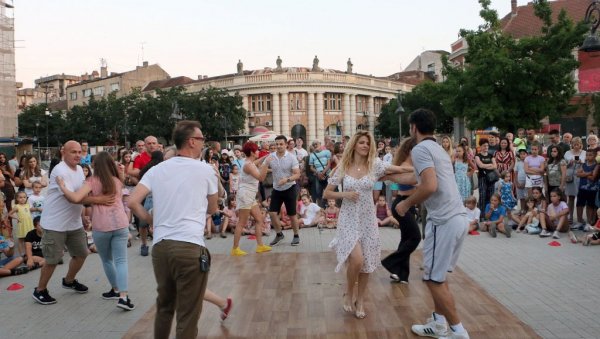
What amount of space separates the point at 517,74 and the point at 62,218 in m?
27.8

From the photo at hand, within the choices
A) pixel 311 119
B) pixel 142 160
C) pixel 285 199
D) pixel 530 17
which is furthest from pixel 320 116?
pixel 285 199

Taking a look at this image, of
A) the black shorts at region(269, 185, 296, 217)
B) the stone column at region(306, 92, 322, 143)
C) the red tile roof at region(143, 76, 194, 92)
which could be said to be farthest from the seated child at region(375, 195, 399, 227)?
the red tile roof at region(143, 76, 194, 92)

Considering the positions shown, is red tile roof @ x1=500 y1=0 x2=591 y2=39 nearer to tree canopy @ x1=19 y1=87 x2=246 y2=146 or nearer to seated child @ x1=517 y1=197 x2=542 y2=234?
tree canopy @ x1=19 y1=87 x2=246 y2=146

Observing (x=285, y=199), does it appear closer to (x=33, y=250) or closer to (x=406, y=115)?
(x=33, y=250)

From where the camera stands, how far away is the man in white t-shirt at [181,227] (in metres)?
3.96

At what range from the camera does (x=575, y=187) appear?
11719mm

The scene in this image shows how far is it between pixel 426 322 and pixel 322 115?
192 feet

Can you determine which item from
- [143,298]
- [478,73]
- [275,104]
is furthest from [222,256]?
[275,104]

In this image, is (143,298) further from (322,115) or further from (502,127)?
(322,115)

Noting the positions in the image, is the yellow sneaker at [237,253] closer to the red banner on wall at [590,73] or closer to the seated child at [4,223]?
the seated child at [4,223]

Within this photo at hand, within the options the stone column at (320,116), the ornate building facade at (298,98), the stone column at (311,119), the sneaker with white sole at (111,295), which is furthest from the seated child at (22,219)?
the stone column at (320,116)

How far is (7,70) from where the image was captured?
39.8 metres

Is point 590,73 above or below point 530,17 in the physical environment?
below

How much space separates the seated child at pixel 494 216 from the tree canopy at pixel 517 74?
19712 millimetres
